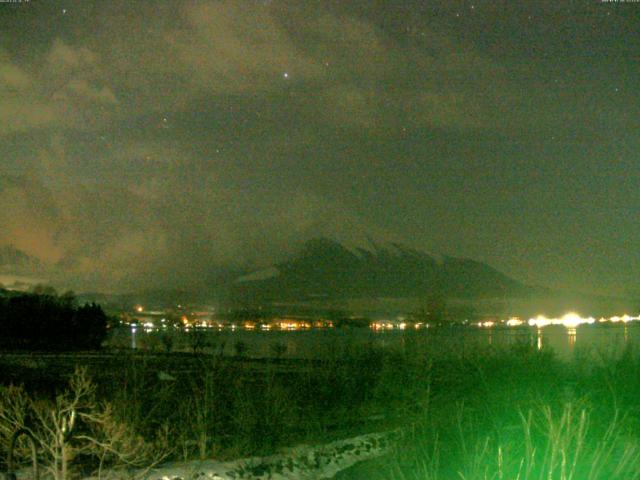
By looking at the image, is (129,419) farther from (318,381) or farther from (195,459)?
(318,381)

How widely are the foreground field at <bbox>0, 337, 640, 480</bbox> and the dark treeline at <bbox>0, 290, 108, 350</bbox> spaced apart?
47.9m

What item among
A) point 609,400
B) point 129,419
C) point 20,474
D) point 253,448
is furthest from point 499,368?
point 20,474

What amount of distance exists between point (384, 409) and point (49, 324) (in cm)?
5878

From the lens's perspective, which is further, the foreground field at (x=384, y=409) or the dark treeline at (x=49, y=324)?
the dark treeline at (x=49, y=324)

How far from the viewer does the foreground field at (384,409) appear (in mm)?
10453

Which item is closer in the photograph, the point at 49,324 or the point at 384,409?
the point at 384,409

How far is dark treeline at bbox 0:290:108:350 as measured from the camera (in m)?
73.1

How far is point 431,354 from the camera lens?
2073 centimetres

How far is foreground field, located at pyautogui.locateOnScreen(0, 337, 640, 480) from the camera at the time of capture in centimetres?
1045

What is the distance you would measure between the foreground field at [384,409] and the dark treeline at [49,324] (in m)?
47.9

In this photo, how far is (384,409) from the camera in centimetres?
2139

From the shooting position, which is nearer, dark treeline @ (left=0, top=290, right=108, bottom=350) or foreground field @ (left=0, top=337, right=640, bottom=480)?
foreground field @ (left=0, top=337, right=640, bottom=480)

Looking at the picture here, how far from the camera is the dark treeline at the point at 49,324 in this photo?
73.1 m

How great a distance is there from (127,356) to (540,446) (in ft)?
30.5
